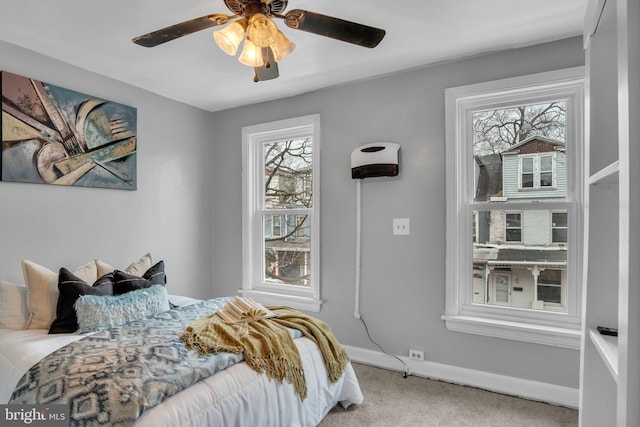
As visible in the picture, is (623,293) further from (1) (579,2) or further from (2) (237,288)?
(2) (237,288)

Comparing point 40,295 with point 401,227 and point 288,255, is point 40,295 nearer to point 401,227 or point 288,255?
point 288,255

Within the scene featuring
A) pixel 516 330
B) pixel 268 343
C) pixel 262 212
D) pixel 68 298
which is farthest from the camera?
pixel 262 212

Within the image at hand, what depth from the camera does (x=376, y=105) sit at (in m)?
3.10

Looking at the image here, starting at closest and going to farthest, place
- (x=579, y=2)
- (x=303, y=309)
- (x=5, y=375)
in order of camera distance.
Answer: (x=5, y=375), (x=579, y=2), (x=303, y=309)

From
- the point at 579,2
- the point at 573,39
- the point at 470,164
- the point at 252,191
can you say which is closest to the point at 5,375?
the point at 252,191

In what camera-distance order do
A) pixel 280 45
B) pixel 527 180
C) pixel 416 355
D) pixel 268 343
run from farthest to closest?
pixel 416 355 < pixel 527 180 < pixel 268 343 < pixel 280 45

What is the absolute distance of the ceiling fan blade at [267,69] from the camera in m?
1.83

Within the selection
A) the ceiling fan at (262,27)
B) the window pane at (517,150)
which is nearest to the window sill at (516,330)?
the window pane at (517,150)

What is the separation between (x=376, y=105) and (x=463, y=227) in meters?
1.22

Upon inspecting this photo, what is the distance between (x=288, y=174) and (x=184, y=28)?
2109 millimetres

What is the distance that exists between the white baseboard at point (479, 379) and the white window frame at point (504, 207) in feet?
0.97

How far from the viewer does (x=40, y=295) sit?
2.28 meters

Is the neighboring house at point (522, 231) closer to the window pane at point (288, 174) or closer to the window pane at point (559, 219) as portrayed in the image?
the window pane at point (559, 219)

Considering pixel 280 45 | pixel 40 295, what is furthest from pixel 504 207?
pixel 40 295
